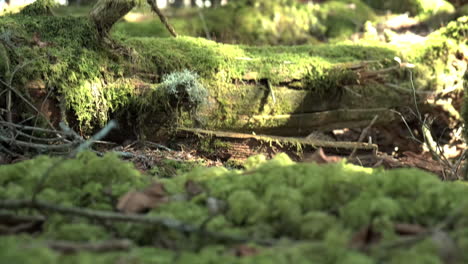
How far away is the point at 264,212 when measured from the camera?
1.79m

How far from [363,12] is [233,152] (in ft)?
29.2

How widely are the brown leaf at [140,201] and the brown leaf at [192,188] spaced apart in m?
0.12

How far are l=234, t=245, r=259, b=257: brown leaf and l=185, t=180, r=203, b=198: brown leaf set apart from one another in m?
0.51

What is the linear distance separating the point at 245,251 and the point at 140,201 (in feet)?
1.81

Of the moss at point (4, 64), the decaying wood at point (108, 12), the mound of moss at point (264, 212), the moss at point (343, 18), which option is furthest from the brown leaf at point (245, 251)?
the moss at point (343, 18)

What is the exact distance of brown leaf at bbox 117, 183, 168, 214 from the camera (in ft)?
6.13

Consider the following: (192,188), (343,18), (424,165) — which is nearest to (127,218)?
(192,188)

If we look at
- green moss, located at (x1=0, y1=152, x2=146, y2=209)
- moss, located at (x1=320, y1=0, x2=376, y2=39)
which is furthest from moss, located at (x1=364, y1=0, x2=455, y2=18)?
green moss, located at (x1=0, y1=152, x2=146, y2=209)

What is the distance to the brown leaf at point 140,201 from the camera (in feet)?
6.13

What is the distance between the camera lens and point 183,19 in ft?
32.4

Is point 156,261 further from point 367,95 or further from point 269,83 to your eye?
point 367,95

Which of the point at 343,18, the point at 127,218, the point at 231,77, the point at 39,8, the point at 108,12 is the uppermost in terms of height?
the point at 39,8

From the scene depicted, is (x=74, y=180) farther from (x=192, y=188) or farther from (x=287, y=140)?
(x=287, y=140)

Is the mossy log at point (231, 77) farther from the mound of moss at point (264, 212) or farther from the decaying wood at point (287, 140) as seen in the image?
the mound of moss at point (264, 212)
